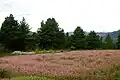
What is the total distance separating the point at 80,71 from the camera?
60.2 ft

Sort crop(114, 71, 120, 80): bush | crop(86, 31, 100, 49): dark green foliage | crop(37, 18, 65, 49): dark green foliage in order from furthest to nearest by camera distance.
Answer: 1. crop(86, 31, 100, 49): dark green foliage
2. crop(37, 18, 65, 49): dark green foliage
3. crop(114, 71, 120, 80): bush

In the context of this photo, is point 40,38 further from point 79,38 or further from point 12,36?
point 79,38

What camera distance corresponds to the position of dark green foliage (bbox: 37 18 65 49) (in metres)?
80.4

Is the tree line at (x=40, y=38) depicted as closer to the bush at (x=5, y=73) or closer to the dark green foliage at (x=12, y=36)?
the dark green foliage at (x=12, y=36)

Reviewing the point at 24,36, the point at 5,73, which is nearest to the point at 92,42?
the point at 24,36

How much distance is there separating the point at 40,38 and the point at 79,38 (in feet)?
34.7

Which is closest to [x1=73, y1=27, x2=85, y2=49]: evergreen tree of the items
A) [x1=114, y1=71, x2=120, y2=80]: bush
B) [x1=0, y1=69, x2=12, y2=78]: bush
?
[x1=114, y1=71, x2=120, y2=80]: bush

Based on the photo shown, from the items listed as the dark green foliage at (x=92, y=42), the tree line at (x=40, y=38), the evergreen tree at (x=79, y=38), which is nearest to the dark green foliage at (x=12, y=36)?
the tree line at (x=40, y=38)

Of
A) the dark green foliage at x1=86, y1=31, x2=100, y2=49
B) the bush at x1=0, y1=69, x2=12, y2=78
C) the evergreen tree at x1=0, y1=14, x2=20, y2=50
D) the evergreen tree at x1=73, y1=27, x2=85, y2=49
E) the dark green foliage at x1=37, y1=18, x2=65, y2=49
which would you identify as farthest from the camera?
the dark green foliage at x1=86, y1=31, x2=100, y2=49

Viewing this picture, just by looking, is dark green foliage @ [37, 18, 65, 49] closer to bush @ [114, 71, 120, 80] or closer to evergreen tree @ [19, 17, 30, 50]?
evergreen tree @ [19, 17, 30, 50]

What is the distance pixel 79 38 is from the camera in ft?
277

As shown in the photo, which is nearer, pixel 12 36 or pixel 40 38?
pixel 12 36

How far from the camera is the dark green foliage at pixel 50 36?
8038cm

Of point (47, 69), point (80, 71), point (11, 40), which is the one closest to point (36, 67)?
point (47, 69)
